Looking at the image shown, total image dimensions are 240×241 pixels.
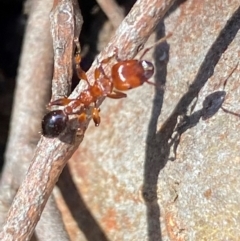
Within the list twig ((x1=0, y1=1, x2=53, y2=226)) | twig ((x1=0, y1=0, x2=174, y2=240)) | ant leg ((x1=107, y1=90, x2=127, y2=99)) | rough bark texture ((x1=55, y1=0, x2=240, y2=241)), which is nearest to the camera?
twig ((x1=0, y1=0, x2=174, y2=240))

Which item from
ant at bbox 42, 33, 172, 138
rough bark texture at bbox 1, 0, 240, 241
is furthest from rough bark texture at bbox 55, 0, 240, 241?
ant at bbox 42, 33, 172, 138

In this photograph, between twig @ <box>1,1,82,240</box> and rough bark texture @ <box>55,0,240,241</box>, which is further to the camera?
twig @ <box>1,1,82,240</box>

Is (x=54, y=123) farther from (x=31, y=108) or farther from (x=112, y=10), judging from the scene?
(x=112, y=10)

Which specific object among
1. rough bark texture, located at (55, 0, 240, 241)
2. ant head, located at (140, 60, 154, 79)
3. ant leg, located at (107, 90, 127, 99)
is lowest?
rough bark texture, located at (55, 0, 240, 241)

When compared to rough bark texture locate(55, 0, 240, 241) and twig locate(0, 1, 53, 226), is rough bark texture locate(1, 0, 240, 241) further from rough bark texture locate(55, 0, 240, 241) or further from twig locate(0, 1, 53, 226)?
twig locate(0, 1, 53, 226)

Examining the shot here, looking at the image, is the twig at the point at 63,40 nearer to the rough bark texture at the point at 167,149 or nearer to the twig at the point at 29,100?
the rough bark texture at the point at 167,149

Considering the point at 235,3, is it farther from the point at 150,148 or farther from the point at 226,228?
the point at 226,228

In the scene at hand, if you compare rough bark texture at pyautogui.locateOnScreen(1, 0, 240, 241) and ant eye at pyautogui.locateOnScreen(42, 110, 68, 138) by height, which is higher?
ant eye at pyautogui.locateOnScreen(42, 110, 68, 138)

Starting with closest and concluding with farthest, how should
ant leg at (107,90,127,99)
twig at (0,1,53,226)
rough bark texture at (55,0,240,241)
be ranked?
rough bark texture at (55,0,240,241) → ant leg at (107,90,127,99) → twig at (0,1,53,226)
